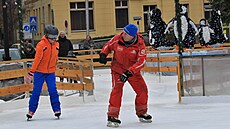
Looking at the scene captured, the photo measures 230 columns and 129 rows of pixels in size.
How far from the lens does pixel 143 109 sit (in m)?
9.50

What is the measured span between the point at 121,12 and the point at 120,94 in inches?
1390

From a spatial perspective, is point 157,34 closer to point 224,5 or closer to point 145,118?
point 224,5

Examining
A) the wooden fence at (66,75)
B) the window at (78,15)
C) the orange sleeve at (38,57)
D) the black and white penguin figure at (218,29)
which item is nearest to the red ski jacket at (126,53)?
the orange sleeve at (38,57)

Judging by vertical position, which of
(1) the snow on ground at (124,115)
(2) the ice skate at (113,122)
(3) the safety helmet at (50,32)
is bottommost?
(1) the snow on ground at (124,115)

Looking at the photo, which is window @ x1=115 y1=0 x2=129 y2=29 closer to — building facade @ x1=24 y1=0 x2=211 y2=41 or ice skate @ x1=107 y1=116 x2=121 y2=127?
building facade @ x1=24 y1=0 x2=211 y2=41

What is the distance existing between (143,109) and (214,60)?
3343mm

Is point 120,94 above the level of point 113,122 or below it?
above

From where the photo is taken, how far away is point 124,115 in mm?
10789

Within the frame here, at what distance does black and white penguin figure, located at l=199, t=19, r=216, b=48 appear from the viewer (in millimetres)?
25766

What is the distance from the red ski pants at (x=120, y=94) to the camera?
9242 mm

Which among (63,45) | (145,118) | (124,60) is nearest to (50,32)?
(124,60)

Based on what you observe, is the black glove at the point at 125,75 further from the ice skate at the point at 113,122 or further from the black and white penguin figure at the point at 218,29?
the black and white penguin figure at the point at 218,29

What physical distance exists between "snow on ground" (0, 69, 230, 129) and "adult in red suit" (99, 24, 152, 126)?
15.4 inches

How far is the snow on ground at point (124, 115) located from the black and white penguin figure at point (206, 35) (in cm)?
1091
